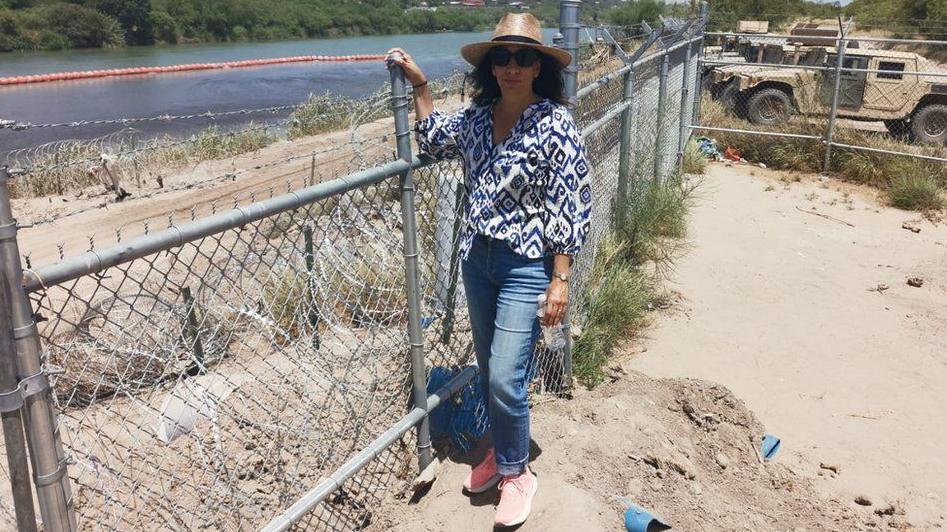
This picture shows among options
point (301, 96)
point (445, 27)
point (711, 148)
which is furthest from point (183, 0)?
point (711, 148)

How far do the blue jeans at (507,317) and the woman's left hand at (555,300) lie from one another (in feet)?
0.19

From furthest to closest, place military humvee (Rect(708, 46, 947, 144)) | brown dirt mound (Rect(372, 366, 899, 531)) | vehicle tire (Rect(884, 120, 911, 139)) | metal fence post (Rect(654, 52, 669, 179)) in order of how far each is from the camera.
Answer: vehicle tire (Rect(884, 120, 911, 139)), military humvee (Rect(708, 46, 947, 144)), metal fence post (Rect(654, 52, 669, 179)), brown dirt mound (Rect(372, 366, 899, 531))

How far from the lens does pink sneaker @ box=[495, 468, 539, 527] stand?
3.06 meters

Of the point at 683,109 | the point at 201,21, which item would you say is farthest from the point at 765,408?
the point at 201,21

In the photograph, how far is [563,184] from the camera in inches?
113

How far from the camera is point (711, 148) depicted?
38.6ft

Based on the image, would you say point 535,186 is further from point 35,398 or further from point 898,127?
point 898,127

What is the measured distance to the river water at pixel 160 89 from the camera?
22688mm

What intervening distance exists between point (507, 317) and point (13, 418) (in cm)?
169

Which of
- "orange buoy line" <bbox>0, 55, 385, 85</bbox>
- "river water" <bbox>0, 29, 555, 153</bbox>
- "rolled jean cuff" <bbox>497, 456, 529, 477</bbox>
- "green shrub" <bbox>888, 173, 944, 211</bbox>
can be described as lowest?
"river water" <bbox>0, 29, 555, 153</bbox>

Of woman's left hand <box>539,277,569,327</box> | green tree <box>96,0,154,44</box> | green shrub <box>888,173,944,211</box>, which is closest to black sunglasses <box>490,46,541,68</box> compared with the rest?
woman's left hand <box>539,277,569,327</box>

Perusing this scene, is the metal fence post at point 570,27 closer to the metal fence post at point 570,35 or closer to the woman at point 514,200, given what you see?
the metal fence post at point 570,35

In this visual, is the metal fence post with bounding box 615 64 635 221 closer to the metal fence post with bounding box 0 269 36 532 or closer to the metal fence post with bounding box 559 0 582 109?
the metal fence post with bounding box 559 0 582 109

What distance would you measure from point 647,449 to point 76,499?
2.61 metres
